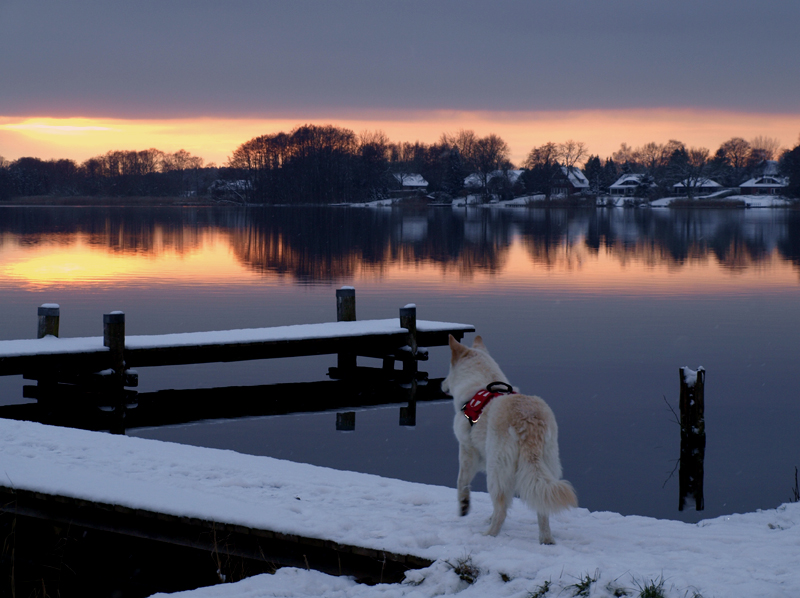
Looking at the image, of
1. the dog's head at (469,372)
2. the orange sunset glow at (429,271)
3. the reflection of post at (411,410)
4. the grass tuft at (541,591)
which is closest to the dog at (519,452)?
the dog's head at (469,372)

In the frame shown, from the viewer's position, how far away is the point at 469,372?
7.18 m

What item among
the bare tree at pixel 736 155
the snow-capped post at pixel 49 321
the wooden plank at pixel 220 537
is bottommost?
the wooden plank at pixel 220 537

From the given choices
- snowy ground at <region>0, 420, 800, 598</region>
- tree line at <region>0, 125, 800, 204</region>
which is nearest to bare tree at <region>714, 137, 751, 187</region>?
tree line at <region>0, 125, 800, 204</region>

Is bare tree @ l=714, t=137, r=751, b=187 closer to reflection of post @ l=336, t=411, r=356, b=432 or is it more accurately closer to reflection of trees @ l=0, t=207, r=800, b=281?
reflection of trees @ l=0, t=207, r=800, b=281

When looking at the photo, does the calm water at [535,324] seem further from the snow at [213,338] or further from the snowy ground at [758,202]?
the snowy ground at [758,202]

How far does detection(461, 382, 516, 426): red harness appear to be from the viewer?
6691mm

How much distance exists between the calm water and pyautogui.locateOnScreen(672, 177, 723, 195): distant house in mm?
111538

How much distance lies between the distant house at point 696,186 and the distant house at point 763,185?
18.7ft

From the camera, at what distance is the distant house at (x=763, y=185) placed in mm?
164875

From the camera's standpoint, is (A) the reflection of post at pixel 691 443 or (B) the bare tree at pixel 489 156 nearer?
(A) the reflection of post at pixel 691 443

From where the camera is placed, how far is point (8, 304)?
27.8 meters

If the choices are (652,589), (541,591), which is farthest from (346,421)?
(652,589)

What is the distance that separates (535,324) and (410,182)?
522 feet

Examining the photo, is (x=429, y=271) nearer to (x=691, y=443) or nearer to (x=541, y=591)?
(x=691, y=443)
